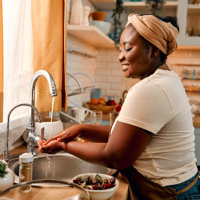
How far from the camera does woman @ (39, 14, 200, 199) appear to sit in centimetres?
95

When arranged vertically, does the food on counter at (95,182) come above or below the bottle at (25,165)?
below

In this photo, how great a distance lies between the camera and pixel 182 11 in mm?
3227

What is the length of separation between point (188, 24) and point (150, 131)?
8.65ft

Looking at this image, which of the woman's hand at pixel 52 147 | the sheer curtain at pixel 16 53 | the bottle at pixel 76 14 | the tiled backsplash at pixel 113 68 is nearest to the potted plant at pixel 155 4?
the tiled backsplash at pixel 113 68

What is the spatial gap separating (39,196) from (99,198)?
0.39 m

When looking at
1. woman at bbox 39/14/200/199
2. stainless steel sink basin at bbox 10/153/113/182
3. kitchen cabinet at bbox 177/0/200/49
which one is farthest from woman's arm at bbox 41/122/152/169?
kitchen cabinet at bbox 177/0/200/49

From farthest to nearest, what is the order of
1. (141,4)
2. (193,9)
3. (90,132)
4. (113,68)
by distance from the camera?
(113,68), (141,4), (193,9), (90,132)

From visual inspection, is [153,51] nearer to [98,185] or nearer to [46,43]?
[98,185]

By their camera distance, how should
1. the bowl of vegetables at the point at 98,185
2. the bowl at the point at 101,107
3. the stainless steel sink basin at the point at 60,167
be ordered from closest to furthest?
the bowl of vegetables at the point at 98,185
the stainless steel sink basin at the point at 60,167
the bowl at the point at 101,107

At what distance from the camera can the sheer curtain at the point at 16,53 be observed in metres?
1.54

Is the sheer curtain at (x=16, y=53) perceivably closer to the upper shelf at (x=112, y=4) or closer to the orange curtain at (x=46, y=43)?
the orange curtain at (x=46, y=43)

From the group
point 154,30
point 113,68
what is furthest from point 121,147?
point 113,68

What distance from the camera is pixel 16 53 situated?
5.35ft

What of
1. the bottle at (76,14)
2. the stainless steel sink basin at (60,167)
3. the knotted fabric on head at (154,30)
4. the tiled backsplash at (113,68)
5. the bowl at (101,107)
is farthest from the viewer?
the tiled backsplash at (113,68)
